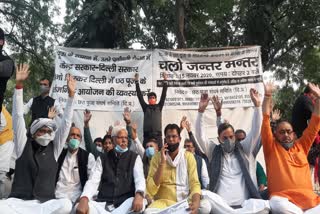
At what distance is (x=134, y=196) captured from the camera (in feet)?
16.2

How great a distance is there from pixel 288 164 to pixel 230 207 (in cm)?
79

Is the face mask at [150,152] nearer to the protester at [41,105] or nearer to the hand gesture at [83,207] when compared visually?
the hand gesture at [83,207]

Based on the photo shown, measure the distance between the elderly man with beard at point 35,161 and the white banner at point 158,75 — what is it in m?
3.96

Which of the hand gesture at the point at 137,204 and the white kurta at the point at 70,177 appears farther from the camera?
the white kurta at the point at 70,177

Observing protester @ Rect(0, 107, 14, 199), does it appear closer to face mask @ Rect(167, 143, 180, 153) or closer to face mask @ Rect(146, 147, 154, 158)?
face mask @ Rect(146, 147, 154, 158)

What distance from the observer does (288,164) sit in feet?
16.2

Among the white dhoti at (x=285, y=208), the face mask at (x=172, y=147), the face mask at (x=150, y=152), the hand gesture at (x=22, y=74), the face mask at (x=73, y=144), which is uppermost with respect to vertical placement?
the hand gesture at (x=22, y=74)

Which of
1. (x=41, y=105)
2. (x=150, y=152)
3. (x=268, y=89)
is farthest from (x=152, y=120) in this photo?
(x=268, y=89)

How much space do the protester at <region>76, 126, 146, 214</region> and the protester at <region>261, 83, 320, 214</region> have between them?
1427 millimetres

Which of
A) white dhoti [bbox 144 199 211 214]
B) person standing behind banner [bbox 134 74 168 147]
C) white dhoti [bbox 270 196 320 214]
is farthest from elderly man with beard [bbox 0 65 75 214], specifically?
person standing behind banner [bbox 134 74 168 147]

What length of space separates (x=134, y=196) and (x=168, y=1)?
8.06 m

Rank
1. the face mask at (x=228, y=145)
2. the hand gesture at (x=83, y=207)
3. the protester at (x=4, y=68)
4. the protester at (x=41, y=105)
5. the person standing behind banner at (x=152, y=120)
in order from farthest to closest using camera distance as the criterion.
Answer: the person standing behind banner at (x=152, y=120), the protester at (x=41, y=105), the face mask at (x=228, y=145), the hand gesture at (x=83, y=207), the protester at (x=4, y=68)

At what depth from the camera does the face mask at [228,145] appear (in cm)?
527

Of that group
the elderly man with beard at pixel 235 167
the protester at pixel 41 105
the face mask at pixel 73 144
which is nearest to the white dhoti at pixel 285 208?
the elderly man with beard at pixel 235 167
